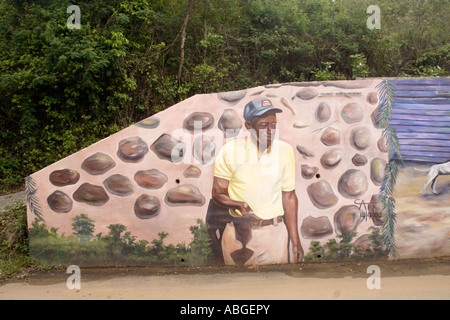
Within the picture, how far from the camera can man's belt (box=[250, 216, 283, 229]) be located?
5520 mm

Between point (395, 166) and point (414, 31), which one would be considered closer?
point (395, 166)

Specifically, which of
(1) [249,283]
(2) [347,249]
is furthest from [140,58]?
(2) [347,249]

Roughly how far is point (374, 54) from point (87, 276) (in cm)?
820

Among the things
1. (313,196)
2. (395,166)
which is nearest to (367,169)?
(395,166)

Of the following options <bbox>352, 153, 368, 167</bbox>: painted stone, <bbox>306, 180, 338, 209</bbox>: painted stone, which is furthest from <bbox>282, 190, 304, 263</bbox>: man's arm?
<bbox>352, 153, 368, 167</bbox>: painted stone

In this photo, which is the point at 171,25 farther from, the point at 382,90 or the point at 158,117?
the point at 382,90

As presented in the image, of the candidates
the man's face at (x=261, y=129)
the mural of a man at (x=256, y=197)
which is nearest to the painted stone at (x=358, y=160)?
the mural of a man at (x=256, y=197)

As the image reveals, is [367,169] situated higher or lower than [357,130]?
lower

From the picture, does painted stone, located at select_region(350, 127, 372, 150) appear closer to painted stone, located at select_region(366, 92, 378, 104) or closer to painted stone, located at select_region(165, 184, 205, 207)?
painted stone, located at select_region(366, 92, 378, 104)

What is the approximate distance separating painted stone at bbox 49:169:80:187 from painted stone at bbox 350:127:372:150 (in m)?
4.18

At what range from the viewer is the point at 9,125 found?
8516 mm

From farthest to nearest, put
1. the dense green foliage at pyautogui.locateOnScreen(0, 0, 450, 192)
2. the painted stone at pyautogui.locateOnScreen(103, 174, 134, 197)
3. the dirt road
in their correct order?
the dense green foliage at pyautogui.locateOnScreen(0, 0, 450, 192) → the painted stone at pyautogui.locateOnScreen(103, 174, 134, 197) → the dirt road

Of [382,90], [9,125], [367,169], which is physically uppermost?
[9,125]

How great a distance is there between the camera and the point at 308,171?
18.2 feet
